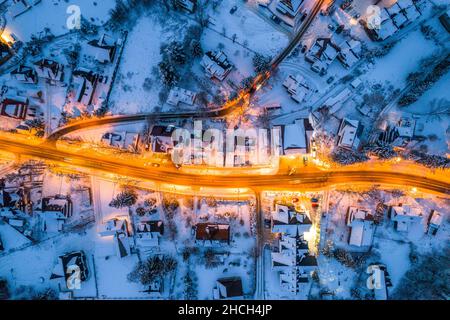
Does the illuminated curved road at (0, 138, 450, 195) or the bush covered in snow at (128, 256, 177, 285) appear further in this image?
the illuminated curved road at (0, 138, 450, 195)

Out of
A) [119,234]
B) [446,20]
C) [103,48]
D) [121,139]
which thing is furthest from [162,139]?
[446,20]

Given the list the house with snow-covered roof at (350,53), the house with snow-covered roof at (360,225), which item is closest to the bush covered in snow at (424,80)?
the house with snow-covered roof at (350,53)

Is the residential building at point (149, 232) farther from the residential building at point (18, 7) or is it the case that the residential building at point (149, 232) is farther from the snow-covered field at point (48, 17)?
the residential building at point (18, 7)

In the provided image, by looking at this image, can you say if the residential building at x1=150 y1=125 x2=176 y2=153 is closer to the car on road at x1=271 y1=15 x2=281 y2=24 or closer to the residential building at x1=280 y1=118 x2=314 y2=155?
the residential building at x1=280 y1=118 x2=314 y2=155

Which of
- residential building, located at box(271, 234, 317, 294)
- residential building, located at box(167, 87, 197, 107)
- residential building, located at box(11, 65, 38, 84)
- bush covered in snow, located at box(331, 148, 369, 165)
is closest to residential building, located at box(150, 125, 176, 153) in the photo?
residential building, located at box(167, 87, 197, 107)

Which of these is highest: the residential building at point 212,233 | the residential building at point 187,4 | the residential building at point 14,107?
the residential building at point 187,4
